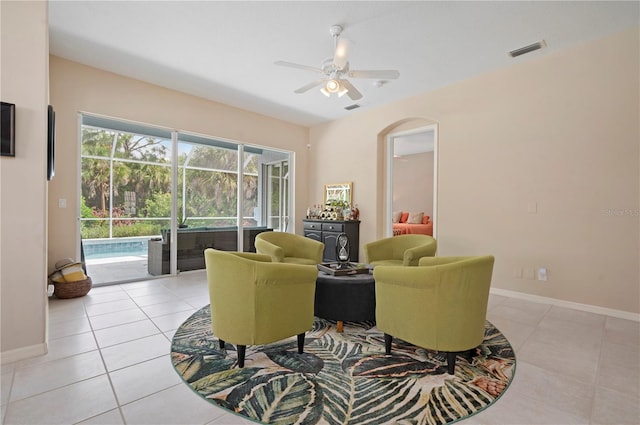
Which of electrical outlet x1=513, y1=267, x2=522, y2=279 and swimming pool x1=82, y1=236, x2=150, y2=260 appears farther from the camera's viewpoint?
swimming pool x1=82, y1=236, x2=150, y2=260

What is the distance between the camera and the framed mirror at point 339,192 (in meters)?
6.13

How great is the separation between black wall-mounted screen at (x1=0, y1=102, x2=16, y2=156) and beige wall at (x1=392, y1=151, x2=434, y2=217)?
8624 millimetres

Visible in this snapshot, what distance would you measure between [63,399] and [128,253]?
3787mm

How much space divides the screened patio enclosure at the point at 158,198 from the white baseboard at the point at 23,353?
7.61 feet

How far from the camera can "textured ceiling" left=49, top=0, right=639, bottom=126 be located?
291 cm

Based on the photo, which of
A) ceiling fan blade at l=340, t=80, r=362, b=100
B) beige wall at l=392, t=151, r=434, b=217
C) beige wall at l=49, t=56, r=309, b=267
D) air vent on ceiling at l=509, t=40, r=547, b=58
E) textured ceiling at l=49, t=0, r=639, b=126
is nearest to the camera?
textured ceiling at l=49, t=0, r=639, b=126

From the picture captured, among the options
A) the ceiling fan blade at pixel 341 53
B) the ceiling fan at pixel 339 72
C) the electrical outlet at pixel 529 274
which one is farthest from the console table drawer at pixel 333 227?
the ceiling fan blade at pixel 341 53

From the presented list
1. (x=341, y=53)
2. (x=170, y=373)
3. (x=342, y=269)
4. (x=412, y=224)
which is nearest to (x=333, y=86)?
(x=341, y=53)

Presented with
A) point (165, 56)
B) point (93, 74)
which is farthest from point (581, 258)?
point (93, 74)

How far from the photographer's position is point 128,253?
513 cm

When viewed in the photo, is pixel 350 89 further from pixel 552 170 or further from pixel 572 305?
pixel 572 305

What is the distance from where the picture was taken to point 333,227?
5.83m

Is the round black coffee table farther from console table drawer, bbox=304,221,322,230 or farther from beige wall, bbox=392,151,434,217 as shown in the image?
beige wall, bbox=392,151,434,217

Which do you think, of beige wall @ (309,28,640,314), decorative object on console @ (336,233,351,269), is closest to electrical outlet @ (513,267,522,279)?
beige wall @ (309,28,640,314)
